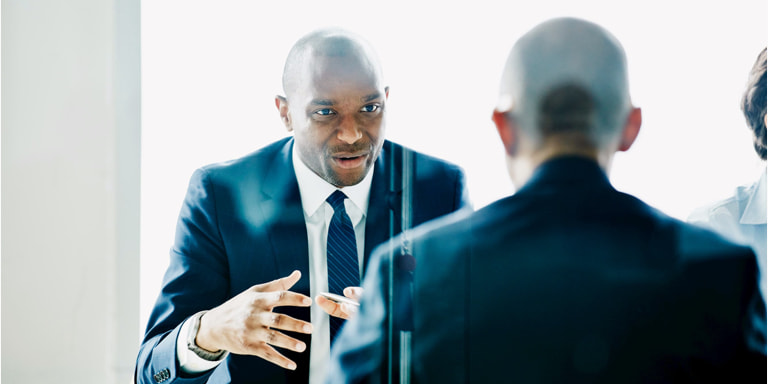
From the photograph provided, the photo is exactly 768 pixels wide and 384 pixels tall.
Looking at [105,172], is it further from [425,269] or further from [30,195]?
[425,269]

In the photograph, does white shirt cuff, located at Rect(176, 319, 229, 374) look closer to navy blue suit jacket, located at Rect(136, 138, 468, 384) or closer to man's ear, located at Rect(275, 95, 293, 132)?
navy blue suit jacket, located at Rect(136, 138, 468, 384)

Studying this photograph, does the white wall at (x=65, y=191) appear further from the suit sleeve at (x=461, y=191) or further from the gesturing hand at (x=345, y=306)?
the suit sleeve at (x=461, y=191)

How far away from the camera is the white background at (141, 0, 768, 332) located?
1592 millimetres

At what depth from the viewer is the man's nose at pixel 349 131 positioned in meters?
1.56

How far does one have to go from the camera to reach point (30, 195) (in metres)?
1.79

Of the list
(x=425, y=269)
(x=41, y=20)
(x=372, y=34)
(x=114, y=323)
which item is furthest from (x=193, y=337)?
(x=41, y=20)

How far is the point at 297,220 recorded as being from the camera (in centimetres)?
161

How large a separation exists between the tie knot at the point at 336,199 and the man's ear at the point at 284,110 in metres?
0.21

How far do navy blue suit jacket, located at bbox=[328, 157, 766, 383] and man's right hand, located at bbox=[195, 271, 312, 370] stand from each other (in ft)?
0.60

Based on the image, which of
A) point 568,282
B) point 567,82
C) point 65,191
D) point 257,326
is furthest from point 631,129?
point 65,191

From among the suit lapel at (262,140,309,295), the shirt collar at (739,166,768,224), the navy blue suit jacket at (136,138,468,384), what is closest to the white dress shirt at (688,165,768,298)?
the shirt collar at (739,166,768,224)

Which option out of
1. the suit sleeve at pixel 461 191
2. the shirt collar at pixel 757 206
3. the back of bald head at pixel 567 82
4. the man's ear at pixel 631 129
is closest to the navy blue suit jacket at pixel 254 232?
the suit sleeve at pixel 461 191

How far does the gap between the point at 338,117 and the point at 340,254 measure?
356 mm

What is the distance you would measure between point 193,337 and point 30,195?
0.68 meters
